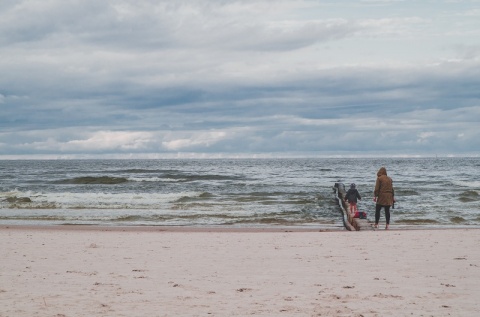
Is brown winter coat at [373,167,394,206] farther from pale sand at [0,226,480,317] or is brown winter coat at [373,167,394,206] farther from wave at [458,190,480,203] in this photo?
wave at [458,190,480,203]

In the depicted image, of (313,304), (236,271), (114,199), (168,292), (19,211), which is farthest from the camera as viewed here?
(114,199)

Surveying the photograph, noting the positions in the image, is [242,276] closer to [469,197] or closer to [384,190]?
[384,190]

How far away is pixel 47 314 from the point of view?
20.5 feet

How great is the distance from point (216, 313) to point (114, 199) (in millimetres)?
26393

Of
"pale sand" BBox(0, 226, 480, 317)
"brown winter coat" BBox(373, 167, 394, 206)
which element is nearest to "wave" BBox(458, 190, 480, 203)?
"brown winter coat" BBox(373, 167, 394, 206)

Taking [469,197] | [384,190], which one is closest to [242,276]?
[384,190]

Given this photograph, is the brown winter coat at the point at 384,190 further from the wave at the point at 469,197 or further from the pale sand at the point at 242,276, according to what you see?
the wave at the point at 469,197

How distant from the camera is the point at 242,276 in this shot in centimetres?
873

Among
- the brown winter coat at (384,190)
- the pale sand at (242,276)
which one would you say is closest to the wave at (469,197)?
the brown winter coat at (384,190)

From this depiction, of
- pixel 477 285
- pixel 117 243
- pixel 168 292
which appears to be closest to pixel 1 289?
pixel 168 292

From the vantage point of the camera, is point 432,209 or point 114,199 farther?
point 114,199

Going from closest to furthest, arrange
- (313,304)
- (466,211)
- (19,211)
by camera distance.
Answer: (313,304)
(466,211)
(19,211)

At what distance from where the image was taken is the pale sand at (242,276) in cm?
663

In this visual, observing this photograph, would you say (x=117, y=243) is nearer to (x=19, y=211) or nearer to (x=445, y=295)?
(x=445, y=295)
